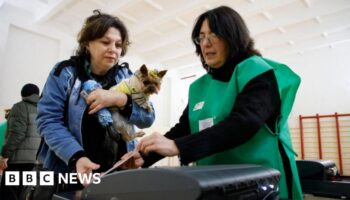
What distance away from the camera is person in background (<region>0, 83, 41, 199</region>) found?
8.04ft

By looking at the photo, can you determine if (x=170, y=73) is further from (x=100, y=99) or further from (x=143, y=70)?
(x=100, y=99)

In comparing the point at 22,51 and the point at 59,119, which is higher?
the point at 22,51

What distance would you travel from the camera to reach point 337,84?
19.1 ft

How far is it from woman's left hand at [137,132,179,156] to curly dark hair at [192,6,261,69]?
0.40 meters

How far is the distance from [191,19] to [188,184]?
4.97m

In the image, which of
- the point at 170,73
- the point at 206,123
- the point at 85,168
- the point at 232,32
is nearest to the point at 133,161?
the point at 85,168

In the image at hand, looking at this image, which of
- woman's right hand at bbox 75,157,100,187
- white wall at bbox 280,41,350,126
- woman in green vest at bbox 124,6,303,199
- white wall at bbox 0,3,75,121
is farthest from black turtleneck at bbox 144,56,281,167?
white wall at bbox 280,41,350,126

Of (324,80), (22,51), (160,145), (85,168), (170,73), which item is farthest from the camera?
(170,73)

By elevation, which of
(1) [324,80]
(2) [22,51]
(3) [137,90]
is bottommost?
(3) [137,90]

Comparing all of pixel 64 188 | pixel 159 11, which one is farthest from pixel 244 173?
pixel 159 11

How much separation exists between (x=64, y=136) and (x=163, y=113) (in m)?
6.62

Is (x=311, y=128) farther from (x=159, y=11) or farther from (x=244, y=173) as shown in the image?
(x=244, y=173)

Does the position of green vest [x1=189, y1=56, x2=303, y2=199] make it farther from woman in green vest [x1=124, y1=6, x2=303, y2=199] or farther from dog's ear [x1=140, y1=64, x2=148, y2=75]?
dog's ear [x1=140, y1=64, x2=148, y2=75]

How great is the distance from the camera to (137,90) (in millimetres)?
1048
